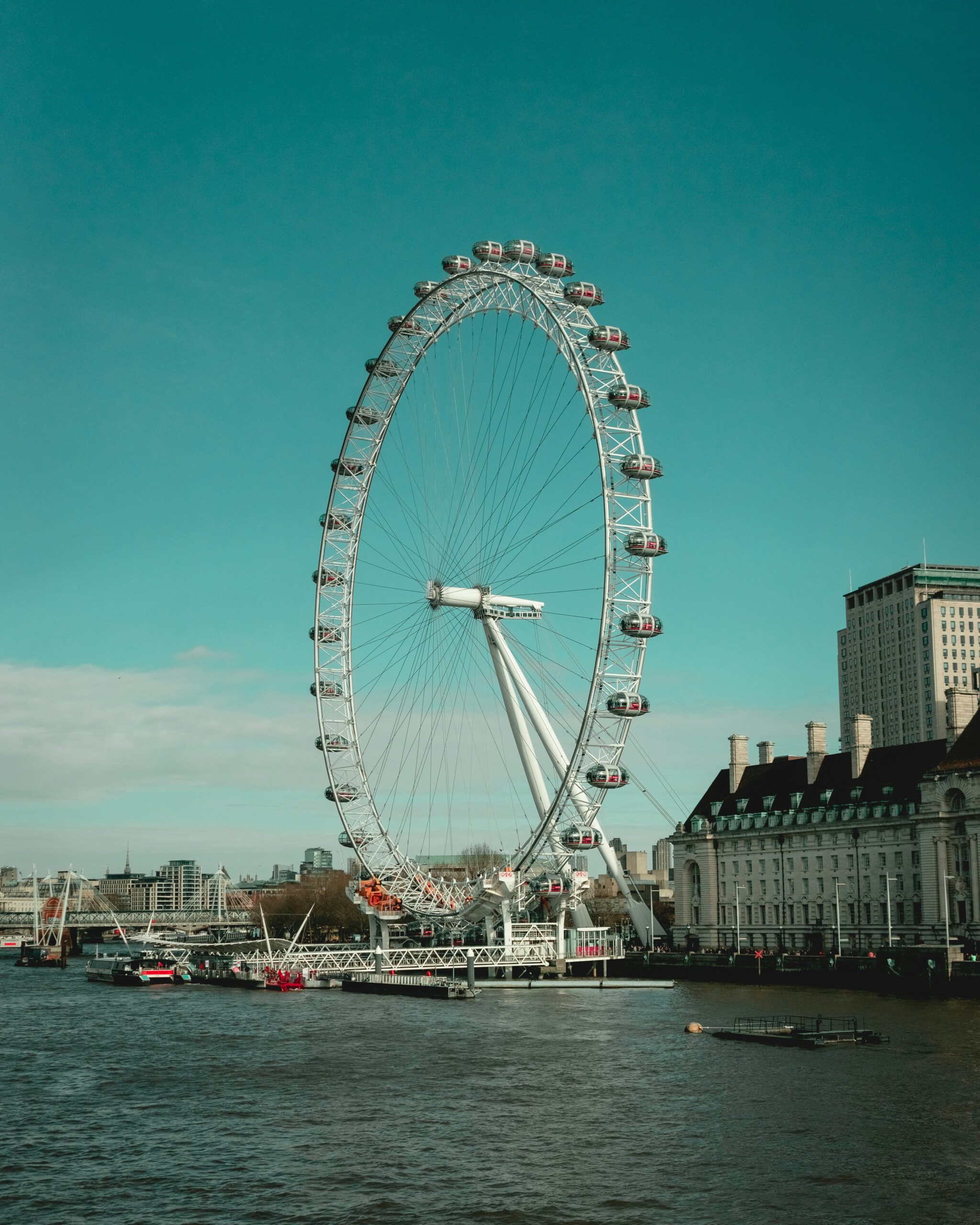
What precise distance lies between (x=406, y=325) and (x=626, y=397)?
1992 cm

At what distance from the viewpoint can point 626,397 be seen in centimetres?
7350

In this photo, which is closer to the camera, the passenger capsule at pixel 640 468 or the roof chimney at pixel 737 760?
the passenger capsule at pixel 640 468

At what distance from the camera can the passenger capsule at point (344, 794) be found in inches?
3809

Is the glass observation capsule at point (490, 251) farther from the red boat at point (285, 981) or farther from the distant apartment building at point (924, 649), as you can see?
the distant apartment building at point (924, 649)

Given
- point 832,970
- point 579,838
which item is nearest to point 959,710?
point 832,970

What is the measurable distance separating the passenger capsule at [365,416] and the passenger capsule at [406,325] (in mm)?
5555

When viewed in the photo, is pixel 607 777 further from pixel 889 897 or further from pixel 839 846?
pixel 839 846

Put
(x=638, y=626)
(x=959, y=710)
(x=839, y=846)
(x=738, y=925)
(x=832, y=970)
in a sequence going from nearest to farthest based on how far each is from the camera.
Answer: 1. (x=638, y=626)
2. (x=832, y=970)
3. (x=959, y=710)
4. (x=839, y=846)
5. (x=738, y=925)

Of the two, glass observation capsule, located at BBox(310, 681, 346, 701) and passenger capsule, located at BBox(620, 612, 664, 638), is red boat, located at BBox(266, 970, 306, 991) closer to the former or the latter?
glass observation capsule, located at BBox(310, 681, 346, 701)

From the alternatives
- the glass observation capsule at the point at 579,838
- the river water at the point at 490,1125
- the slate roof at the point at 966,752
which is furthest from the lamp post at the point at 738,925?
the river water at the point at 490,1125

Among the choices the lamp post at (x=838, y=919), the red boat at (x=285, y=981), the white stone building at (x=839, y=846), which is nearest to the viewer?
the white stone building at (x=839, y=846)

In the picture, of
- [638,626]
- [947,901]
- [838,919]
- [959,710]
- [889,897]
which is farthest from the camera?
[838,919]

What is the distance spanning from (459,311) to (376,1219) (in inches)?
2444

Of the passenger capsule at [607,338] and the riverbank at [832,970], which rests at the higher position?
the passenger capsule at [607,338]
